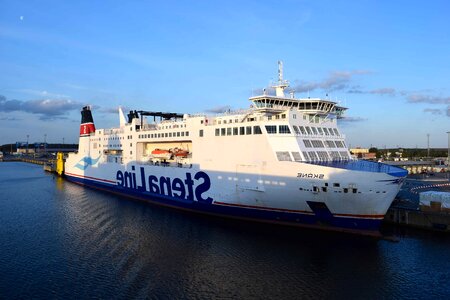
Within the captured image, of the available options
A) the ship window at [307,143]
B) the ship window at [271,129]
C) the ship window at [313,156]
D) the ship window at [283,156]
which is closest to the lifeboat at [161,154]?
the ship window at [271,129]

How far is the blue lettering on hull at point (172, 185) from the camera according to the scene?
25078 mm

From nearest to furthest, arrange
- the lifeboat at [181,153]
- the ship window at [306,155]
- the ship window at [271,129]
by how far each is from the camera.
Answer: the ship window at [306,155]
the ship window at [271,129]
the lifeboat at [181,153]

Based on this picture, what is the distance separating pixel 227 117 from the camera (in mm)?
25281

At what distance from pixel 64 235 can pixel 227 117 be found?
528 inches

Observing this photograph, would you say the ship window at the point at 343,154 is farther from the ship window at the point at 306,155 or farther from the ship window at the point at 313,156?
the ship window at the point at 306,155

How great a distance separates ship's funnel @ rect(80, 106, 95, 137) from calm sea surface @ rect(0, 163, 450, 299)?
21.8m

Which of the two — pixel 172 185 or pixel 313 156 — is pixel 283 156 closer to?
pixel 313 156

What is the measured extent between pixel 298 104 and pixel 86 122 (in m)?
31.9

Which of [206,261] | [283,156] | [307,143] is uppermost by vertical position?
[307,143]

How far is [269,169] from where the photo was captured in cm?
2125

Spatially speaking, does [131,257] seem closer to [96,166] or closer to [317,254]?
[317,254]

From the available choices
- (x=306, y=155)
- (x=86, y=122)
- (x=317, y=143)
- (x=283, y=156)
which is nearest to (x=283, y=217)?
(x=283, y=156)

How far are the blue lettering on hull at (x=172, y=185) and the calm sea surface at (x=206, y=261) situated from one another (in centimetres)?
211

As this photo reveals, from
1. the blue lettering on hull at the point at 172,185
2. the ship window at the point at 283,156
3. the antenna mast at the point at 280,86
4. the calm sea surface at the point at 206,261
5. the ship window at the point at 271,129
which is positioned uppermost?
the antenna mast at the point at 280,86
